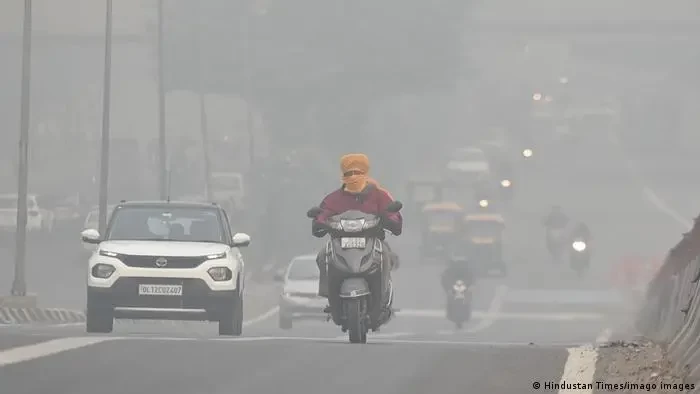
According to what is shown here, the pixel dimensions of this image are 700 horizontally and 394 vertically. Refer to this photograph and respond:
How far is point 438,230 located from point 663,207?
93.5ft

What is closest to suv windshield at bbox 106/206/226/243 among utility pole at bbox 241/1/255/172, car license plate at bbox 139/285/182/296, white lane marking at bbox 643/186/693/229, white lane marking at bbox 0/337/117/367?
car license plate at bbox 139/285/182/296

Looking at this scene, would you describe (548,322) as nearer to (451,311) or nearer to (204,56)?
(451,311)

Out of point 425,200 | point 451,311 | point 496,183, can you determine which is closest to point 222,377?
point 451,311

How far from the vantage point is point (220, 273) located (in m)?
24.6

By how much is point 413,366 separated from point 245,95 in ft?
278

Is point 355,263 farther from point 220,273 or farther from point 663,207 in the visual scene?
point 663,207

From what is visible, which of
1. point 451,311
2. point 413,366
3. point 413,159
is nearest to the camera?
point 413,366

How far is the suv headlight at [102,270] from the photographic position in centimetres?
2431

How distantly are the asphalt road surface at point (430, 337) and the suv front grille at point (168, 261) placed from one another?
48.1 inches

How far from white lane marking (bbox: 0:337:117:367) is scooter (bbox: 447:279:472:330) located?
37763 mm

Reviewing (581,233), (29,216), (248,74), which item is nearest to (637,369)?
(581,233)

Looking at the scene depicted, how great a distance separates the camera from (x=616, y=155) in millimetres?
140500

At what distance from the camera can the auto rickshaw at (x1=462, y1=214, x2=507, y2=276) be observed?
3147 inches

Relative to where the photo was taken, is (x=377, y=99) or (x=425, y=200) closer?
(x=425, y=200)
